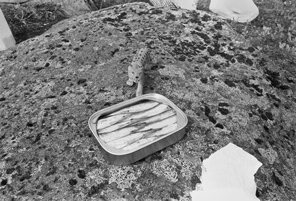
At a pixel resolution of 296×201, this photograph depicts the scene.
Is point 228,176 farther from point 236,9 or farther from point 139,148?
point 236,9

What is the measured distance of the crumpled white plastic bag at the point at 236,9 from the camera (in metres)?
6.95

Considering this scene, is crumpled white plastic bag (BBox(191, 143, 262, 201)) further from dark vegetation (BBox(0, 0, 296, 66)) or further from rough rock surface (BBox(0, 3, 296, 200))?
dark vegetation (BBox(0, 0, 296, 66))

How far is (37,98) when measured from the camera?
3.32 metres

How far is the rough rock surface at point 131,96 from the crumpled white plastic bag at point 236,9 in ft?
8.41

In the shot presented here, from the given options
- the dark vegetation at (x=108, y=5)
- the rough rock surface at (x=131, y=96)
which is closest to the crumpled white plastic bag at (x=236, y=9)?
the dark vegetation at (x=108, y=5)

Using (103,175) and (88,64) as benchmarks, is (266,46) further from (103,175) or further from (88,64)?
(103,175)

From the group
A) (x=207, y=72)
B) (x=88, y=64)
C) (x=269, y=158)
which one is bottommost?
(x=269, y=158)

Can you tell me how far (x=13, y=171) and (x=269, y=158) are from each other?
A: 2150mm

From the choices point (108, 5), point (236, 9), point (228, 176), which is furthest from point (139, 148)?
point (108, 5)

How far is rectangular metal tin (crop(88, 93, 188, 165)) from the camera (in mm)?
2561

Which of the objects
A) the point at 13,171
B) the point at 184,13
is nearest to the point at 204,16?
the point at 184,13

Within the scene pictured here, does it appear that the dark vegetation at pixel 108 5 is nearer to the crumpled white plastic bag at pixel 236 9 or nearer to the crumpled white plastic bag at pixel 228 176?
the crumpled white plastic bag at pixel 236 9

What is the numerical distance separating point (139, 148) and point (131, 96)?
2.73ft

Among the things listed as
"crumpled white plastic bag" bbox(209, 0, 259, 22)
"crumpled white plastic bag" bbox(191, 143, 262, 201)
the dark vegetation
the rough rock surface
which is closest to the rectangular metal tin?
the rough rock surface
